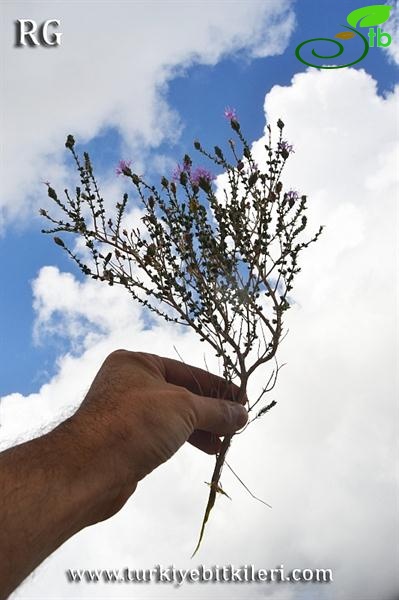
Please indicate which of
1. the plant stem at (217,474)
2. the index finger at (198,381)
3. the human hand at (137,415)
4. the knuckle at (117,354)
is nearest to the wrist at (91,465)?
the human hand at (137,415)

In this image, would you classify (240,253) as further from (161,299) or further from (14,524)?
(14,524)

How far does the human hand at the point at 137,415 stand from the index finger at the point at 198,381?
228mm

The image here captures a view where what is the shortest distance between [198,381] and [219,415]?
1.97 ft

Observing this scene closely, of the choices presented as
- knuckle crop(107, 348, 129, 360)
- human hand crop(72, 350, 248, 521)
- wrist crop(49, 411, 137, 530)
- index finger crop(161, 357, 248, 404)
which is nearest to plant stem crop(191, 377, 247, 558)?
index finger crop(161, 357, 248, 404)

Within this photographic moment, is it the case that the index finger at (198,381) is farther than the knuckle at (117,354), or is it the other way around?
the index finger at (198,381)

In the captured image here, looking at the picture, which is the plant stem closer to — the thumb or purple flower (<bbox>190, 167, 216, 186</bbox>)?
the thumb

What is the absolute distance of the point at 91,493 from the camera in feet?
9.70

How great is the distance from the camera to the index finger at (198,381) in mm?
4461

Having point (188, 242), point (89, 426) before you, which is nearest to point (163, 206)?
point (188, 242)

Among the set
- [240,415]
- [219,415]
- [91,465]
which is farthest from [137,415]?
[240,415]

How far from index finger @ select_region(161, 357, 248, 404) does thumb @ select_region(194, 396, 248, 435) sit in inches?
11.5

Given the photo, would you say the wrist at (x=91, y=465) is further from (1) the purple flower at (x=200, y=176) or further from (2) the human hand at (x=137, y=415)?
(1) the purple flower at (x=200, y=176)

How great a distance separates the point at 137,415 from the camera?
332 centimetres

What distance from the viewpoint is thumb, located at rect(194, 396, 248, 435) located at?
3893mm
